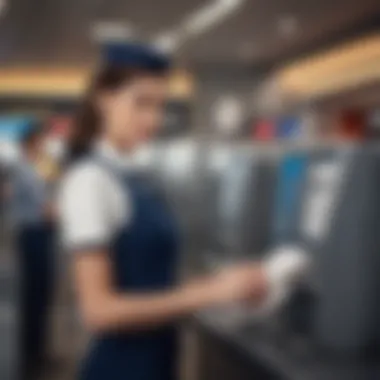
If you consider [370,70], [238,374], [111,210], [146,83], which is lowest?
[238,374]

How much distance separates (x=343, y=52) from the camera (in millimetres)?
10203

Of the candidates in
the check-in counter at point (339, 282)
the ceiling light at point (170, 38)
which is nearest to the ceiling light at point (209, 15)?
the ceiling light at point (170, 38)

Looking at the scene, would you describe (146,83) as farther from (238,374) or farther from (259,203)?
(259,203)

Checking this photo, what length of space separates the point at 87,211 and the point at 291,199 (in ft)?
2.24

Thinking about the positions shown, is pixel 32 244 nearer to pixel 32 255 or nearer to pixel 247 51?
pixel 32 255

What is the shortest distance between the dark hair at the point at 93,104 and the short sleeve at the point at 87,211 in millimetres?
68

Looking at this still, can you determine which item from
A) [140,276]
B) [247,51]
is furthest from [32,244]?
[247,51]

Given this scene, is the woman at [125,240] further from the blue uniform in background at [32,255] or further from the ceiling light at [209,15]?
the ceiling light at [209,15]

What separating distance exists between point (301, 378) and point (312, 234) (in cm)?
34

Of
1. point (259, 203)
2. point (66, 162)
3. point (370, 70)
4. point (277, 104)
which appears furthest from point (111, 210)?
point (370, 70)

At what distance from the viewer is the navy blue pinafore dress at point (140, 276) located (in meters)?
1.78

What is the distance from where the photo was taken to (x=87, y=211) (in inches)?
67.3

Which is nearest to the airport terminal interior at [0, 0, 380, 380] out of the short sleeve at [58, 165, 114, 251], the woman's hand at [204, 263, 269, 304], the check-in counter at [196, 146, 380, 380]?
the check-in counter at [196, 146, 380, 380]

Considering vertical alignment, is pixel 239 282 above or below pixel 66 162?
below
